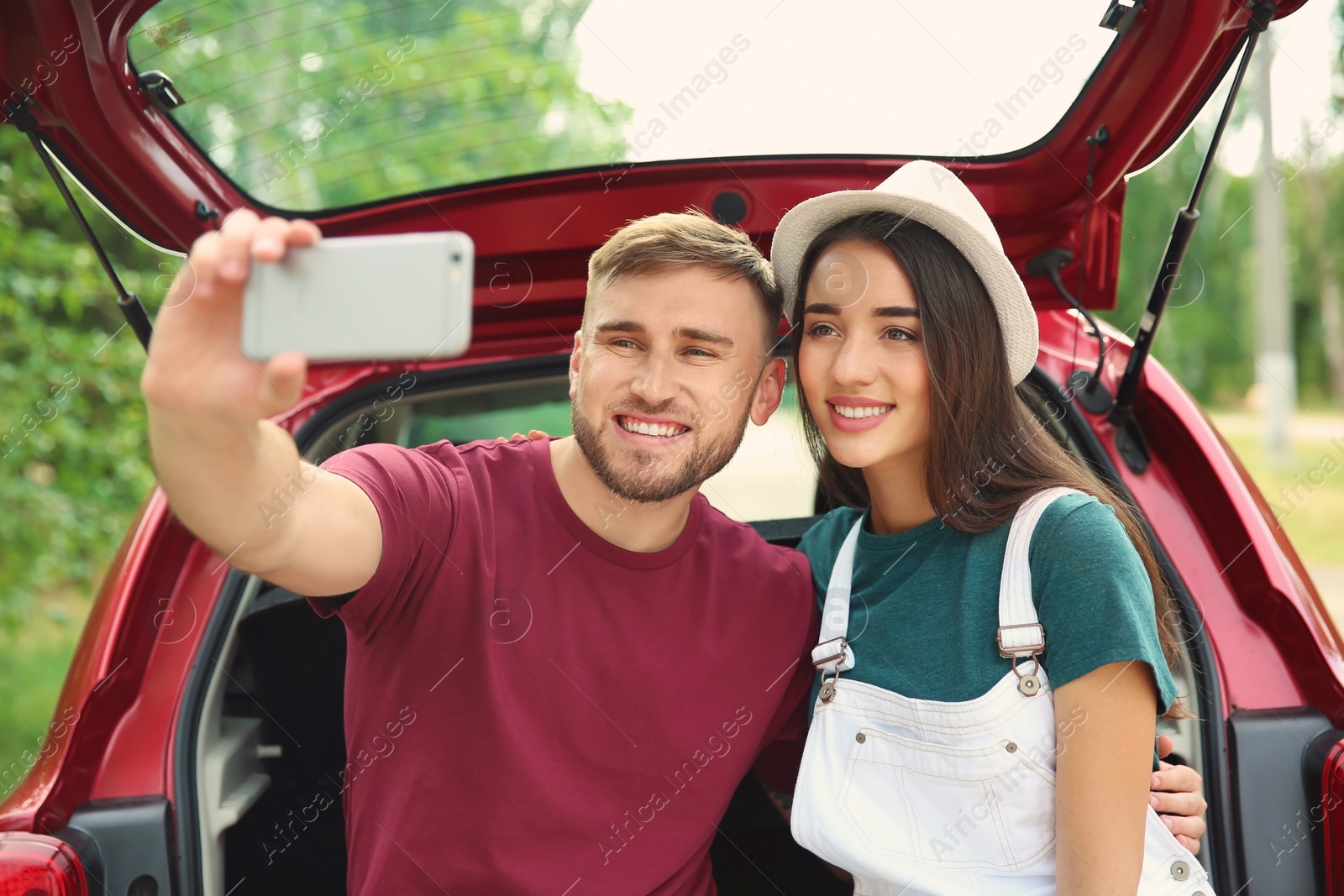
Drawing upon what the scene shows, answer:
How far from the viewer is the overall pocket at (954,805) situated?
1.36m

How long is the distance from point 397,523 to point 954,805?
89 centimetres

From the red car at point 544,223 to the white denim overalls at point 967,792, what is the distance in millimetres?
313

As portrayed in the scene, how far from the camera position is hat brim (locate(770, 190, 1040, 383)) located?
1531 mm

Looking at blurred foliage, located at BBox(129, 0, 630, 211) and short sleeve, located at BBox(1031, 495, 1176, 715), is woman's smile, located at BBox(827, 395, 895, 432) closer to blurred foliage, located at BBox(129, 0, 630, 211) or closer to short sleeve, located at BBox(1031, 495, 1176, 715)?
short sleeve, located at BBox(1031, 495, 1176, 715)

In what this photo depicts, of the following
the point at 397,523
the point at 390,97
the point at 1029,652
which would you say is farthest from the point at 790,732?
the point at 390,97

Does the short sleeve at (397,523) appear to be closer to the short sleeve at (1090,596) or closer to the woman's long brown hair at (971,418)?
the woman's long brown hair at (971,418)

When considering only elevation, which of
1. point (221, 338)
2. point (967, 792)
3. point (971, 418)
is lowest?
point (967, 792)

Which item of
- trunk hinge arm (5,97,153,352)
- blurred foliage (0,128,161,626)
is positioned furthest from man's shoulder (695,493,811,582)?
blurred foliage (0,128,161,626)

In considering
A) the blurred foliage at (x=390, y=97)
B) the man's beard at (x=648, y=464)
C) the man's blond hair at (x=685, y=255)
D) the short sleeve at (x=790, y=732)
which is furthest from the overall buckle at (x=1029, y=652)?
the blurred foliage at (x=390, y=97)

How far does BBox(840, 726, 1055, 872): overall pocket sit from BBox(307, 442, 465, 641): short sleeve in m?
0.73

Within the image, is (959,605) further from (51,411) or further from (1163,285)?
(51,411)

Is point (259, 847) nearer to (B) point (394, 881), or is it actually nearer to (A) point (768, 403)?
(B) point (394, 881)

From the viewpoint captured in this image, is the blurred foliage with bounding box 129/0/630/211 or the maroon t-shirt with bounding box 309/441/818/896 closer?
the maroon t-shirt with bounding box 309/441/818/896

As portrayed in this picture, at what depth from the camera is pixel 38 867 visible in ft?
4.16
